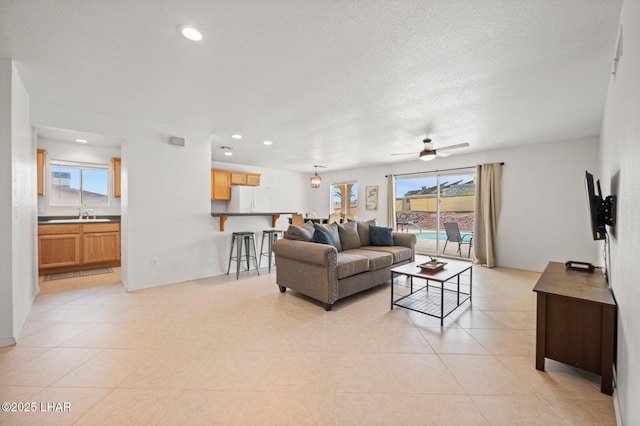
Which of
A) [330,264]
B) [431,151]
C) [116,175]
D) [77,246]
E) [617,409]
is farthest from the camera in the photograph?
[116,175]

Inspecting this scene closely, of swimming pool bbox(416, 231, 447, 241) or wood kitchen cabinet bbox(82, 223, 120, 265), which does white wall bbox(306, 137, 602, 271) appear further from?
wood kitchen cabinet bbox(82, 223, 120, 265)

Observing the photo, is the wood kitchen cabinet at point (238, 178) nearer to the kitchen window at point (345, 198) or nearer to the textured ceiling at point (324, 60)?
the kitchen window at point (345, 198)

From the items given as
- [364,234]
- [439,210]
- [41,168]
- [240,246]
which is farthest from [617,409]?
[41,168]

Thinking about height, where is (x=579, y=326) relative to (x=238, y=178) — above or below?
below

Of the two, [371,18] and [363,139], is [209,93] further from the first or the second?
[363,139]

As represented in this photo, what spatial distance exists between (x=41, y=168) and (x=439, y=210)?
8.13 meters

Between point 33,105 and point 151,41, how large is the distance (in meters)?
2.43

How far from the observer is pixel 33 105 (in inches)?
123

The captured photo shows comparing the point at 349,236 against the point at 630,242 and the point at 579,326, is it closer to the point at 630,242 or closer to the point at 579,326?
the point at 579,326

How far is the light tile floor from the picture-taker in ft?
4.93

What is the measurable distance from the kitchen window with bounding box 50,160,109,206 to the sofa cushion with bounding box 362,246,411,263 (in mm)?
5406

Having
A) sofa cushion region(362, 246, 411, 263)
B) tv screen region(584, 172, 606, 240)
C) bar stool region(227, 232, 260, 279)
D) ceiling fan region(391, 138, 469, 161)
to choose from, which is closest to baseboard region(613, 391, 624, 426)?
tv screen region(584, 172, 606, 240)

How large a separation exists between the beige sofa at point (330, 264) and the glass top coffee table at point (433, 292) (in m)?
0.39

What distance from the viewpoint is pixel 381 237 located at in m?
4.54
